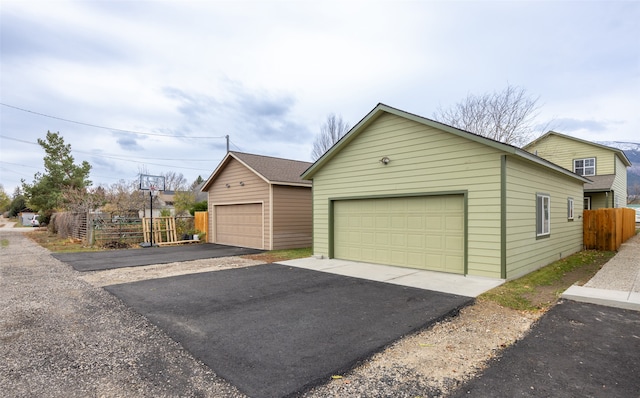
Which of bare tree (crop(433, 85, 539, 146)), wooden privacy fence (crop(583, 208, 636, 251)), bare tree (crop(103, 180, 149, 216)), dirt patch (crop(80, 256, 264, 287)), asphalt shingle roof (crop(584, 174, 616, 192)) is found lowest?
dirt patch (crop(80, 256, 264, 287))

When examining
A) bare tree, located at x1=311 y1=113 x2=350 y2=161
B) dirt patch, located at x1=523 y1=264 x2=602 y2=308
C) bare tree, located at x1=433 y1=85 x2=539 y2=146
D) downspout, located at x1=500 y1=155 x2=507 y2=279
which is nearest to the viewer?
dirt patch, located at x1=523 y1=264 x2=602 y2=308

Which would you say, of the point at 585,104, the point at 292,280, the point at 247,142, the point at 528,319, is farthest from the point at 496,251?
the point at 247,142

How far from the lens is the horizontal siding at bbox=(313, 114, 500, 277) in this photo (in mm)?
7492

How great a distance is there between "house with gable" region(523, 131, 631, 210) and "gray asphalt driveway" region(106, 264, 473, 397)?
742 inches

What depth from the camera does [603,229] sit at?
13.2 meters

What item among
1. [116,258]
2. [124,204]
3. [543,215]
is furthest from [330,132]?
[543,215]

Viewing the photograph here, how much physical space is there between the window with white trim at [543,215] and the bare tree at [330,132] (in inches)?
879

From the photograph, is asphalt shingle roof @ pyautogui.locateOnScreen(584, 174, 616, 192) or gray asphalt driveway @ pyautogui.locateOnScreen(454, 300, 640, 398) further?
asphalt shingle roof @ pyautogui.locateOnScreen(584, 174, 616, 192)

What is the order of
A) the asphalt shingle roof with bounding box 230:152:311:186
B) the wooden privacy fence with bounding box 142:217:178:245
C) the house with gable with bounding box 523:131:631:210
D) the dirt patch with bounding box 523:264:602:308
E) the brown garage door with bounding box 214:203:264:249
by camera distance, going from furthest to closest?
the house with gable with bounding box 523:131:631:210 → the wooden privacy fence with bounding box 142:217:178:245 → the brown garage door with bounding box 214:203:264:249 → the asphalt shingle roof with bounding box 230:152:311:186 → the dirt patch with bounding box 523:264:602:308

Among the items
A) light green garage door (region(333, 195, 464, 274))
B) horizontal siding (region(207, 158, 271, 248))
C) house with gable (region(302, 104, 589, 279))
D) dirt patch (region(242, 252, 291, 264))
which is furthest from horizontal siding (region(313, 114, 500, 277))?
horizontal siding (region(207, 158, 271, 248))

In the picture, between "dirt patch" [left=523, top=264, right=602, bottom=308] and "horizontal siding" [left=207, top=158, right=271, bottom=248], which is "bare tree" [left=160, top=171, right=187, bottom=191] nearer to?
"horizontal siding" [left=207, top=158, right=271, bottom=248]

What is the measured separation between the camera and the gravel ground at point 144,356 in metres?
3.04

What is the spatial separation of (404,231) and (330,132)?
77.8 feet

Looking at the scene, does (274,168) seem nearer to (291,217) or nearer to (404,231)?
(291,217)
